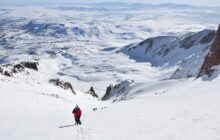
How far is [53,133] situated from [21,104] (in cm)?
1767

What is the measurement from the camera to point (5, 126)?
28156mm

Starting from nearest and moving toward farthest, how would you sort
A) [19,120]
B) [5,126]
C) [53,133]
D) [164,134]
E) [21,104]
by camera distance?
[164,134]
[53,133]
[5,126]
[19,120]
[21,104]

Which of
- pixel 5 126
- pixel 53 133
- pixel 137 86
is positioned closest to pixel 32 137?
pixel 53 133

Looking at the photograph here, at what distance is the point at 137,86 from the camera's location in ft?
270

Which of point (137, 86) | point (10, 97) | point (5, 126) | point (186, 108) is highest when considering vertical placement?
point (186, 108)

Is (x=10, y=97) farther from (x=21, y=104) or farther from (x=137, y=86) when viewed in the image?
(x=137, y=86)

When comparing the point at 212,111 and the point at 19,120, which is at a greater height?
the point at 212,111

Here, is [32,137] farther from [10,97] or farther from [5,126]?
[10,97]

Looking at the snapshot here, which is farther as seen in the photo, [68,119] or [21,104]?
[21,104]

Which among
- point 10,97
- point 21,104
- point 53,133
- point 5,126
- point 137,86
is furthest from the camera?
point 137,86

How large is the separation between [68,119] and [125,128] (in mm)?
10183

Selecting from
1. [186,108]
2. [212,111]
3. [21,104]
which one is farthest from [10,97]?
[212,111]

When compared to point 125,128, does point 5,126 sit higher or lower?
lower

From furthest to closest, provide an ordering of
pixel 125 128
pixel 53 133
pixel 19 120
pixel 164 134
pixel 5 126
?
pixel 19 120 < pixel 5 126 < pixel 53 133 < pixel 125 128 < pixel 164 134
